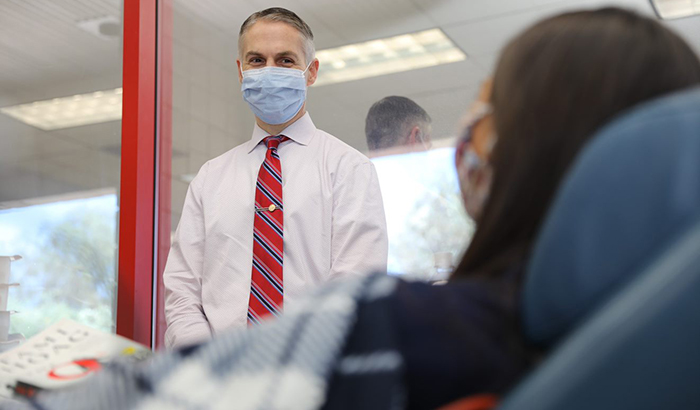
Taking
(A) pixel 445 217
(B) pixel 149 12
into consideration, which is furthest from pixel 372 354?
(B) pixel 149 12

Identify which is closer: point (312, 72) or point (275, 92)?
point (275, 92)

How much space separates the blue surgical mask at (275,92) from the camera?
2.41 m

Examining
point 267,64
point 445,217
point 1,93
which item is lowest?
point 445,217

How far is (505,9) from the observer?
9.55 feet

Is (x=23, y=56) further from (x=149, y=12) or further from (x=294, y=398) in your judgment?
(x=294, y=398)

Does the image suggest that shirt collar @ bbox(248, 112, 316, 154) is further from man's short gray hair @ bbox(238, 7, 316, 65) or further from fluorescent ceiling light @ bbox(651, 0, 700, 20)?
fluorescent ceiling light @ bbox(651, 0, 700, 20)

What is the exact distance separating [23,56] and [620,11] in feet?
10.6

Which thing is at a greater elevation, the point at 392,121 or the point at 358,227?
the point at 392,121

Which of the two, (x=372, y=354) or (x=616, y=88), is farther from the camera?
(x=616, y=88)

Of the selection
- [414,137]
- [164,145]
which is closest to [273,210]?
[414,137]

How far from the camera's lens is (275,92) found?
7.89 feet

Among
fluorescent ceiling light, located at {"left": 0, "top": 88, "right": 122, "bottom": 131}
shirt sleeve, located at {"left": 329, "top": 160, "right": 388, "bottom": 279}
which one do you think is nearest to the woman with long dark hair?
shirt sleeve, located at {"left": 329, "top": 160, "right": 388, "bottom": 279}

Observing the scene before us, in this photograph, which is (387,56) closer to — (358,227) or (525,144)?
(358,227)

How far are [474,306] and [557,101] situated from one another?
0.23 meters
